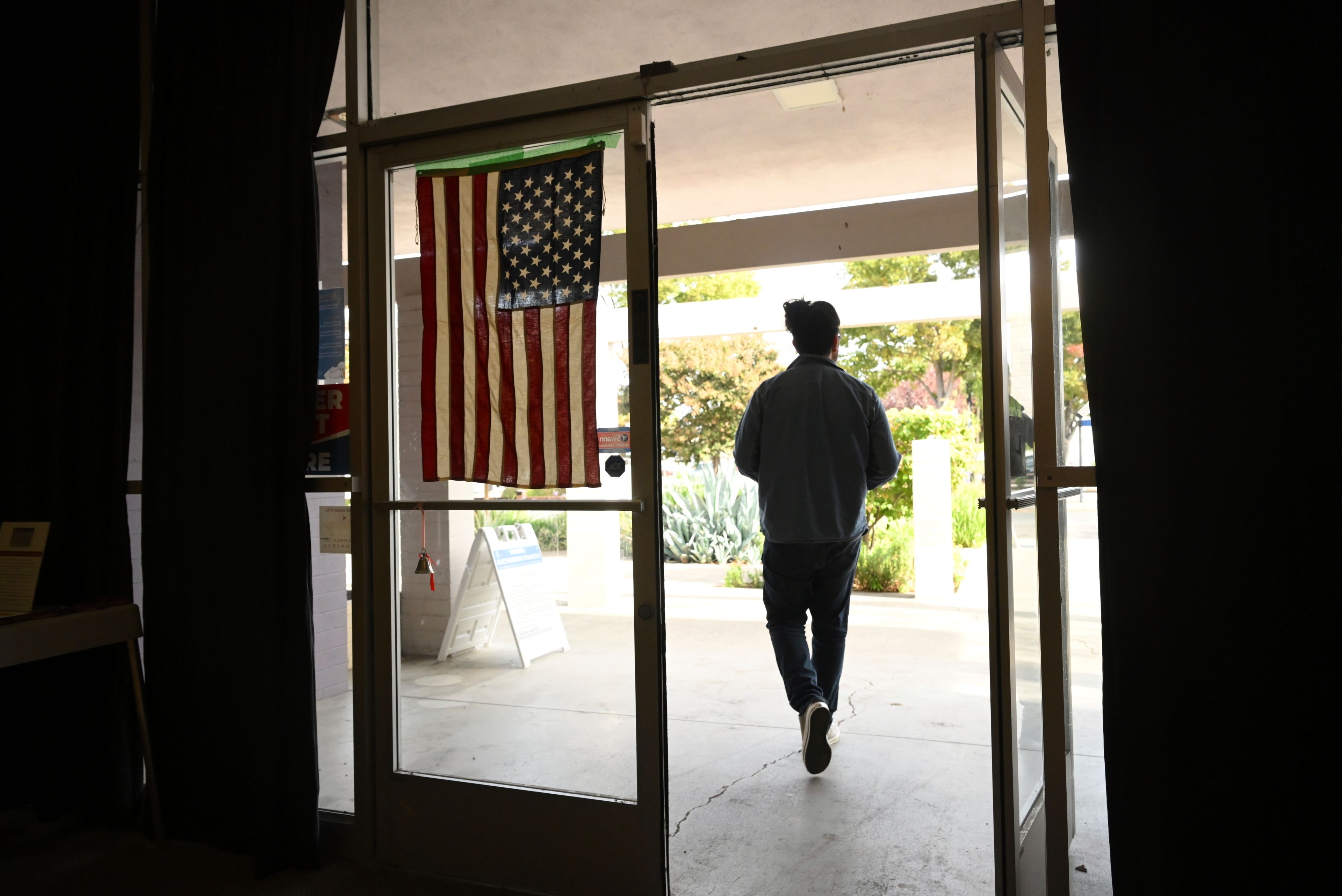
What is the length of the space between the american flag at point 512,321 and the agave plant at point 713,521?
19.7 feet

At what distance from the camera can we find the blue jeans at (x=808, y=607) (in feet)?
11.5

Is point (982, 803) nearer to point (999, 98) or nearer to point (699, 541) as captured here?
point (999, 98)

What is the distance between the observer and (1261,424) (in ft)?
5.82

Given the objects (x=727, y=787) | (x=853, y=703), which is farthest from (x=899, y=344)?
(x=727, y=787)

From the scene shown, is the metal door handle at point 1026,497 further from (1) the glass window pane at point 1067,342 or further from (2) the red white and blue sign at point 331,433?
(2) the red white and blue sign at point 331,433

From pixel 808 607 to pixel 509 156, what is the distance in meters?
→ 2.01

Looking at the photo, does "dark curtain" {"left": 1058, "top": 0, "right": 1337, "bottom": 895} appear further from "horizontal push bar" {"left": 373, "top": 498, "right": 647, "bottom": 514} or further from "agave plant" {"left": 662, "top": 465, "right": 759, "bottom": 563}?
"agave plant" {"left": 662, "top": 465, "right": 759, "bottom": 563}

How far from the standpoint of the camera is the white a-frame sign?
2.58 m

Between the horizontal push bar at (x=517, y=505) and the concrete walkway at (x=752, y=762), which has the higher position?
the horizontal push bar at (x=517, y=505)

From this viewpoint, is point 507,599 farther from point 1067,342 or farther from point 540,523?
point 1067,342

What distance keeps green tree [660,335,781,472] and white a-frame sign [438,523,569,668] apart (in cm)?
1196

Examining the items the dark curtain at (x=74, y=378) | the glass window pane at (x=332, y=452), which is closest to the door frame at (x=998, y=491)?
the glass window pane at (x=332, y=452)

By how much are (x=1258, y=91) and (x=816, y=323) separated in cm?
192

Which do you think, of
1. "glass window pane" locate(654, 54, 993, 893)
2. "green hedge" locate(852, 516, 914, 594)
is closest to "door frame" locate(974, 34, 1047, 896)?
"glass window pane" locate(654, 54, 993, 893)
